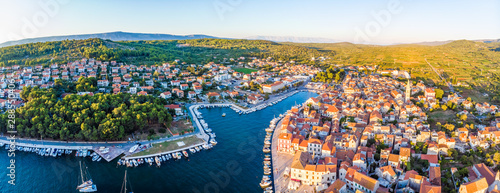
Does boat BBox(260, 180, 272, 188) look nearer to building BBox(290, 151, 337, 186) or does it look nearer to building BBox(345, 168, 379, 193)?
building BBox(290, 151, 337, 186)

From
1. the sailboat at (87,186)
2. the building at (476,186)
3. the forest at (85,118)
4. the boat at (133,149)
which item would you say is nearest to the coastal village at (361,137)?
the building at (476,186)

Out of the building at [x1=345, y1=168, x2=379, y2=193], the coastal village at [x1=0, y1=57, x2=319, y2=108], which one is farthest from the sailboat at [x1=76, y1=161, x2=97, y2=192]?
the building at [x1=345, y1=168, x2=379, y2=193]

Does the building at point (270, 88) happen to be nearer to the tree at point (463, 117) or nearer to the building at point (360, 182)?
the tree at point (463, 117)

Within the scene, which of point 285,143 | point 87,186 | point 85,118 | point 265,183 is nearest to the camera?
point 87,186

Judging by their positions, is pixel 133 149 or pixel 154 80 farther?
pixel 154 80

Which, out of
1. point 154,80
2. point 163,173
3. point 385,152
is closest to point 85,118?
point 163,173

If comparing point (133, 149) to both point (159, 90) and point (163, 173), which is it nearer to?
point (163, 173)
